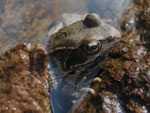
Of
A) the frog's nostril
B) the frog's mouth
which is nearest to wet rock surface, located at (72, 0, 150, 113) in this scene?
the frog's mouth

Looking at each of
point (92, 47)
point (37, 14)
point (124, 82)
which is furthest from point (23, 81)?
point (37, 14)

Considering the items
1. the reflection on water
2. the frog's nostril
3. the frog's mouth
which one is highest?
the reflection on water

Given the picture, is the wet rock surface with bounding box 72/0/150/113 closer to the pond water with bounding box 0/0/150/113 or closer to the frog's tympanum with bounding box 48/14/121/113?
the pond water with bounding box 0/0/150/113

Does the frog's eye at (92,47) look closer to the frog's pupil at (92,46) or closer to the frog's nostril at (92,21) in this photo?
the frog's pupil at (92,46)

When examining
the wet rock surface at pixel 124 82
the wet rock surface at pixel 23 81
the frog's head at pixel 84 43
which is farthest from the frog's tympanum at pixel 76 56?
the wet rock surface at pixel 23 81

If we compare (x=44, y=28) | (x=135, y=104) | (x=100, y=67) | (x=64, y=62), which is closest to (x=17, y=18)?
(x=44, y=28)
